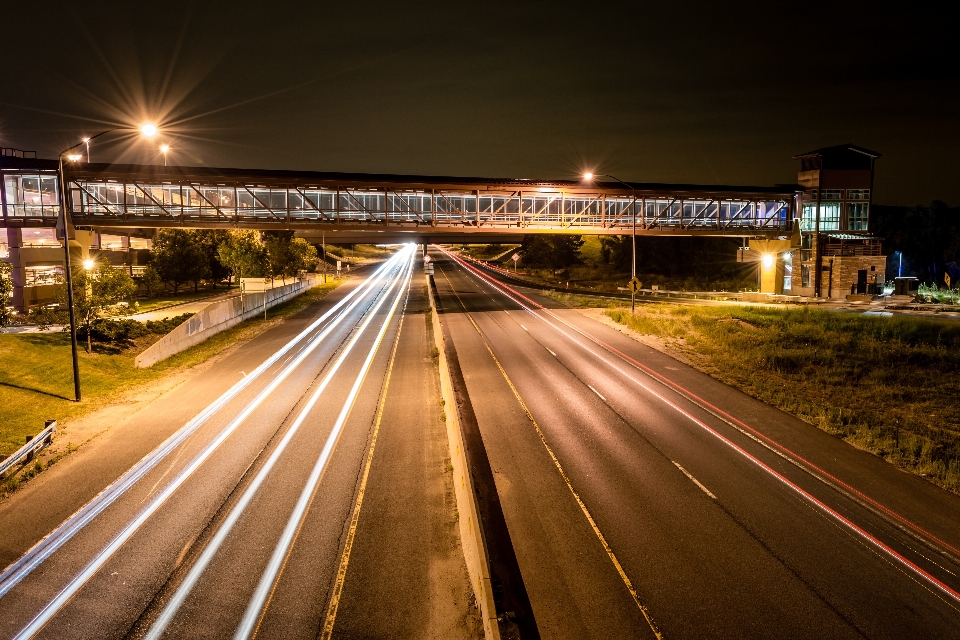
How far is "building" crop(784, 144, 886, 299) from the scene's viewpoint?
5581 cm

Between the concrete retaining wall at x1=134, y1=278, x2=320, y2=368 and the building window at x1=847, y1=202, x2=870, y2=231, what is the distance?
193ft

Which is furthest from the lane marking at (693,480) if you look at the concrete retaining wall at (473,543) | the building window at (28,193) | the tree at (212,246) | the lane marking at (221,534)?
the tree at (212,246)

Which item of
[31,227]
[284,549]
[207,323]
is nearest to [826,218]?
[207,323]

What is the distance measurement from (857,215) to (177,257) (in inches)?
2805

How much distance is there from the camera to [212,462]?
48.2ft

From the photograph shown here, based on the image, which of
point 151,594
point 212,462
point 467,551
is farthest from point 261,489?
point 467,551

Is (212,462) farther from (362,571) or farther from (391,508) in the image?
(362,571)

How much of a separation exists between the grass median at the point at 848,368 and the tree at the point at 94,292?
94.4 feet

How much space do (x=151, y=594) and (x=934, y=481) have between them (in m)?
17.3

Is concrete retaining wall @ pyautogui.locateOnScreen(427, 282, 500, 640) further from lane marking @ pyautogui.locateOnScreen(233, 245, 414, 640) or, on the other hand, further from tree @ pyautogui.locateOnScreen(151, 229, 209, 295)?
tree @ pyautogui.locateOnScreen(151, 229, 209, 295)

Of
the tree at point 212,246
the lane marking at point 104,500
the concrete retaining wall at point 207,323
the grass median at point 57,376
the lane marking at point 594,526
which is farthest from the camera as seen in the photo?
the tree at point 212,246

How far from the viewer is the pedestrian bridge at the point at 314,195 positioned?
40.7m

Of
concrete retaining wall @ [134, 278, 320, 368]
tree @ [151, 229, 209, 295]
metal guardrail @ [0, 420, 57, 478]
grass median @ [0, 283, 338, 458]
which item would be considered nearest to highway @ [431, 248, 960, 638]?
metal guardrail @ [0, 420, 57, 478]

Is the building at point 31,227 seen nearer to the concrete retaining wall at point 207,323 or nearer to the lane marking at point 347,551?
the concrete retaining wall at point 207,323
